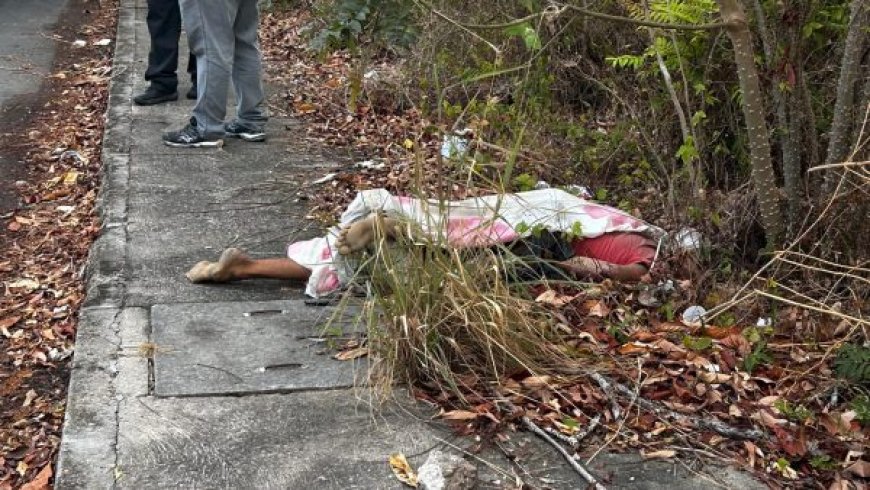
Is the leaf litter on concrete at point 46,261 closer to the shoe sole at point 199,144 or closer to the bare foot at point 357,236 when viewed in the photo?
the shoe sole at point 199,144

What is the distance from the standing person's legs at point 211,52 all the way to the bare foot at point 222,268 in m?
2.12

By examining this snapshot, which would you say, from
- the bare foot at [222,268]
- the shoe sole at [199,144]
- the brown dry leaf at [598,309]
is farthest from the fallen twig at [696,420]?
the shoe sole at [199,144]

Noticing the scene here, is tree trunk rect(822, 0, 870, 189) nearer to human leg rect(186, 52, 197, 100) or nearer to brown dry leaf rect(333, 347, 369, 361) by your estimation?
brown dry leaf rect(333, 347, 369, 361)

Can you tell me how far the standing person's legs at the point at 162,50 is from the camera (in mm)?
7754

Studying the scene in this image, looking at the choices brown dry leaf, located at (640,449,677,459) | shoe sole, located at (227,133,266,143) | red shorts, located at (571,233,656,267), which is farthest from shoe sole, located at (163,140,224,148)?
brown dry leaf, located at (640,449,677,459)

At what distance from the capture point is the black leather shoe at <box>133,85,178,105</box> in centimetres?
773

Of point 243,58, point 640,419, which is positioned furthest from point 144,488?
point 243,58

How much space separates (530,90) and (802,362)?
3.23 m

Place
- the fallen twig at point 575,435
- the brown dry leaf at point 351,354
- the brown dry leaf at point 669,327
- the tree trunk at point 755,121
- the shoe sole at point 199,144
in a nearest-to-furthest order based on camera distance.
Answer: the fallen twig at point 575,435
the brown dry leaf at point 351,354
the tree trunk at point 755,121
the brown dry leaf at point 669,327
the shoe sole at point 199,144

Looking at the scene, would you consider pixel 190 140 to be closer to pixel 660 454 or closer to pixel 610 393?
pixel 610 393

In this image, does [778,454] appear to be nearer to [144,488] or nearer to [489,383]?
[489,383]

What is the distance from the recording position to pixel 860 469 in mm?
3535

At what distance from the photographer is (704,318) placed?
4.50 metres

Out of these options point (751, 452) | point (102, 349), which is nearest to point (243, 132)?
point (102, 349)
